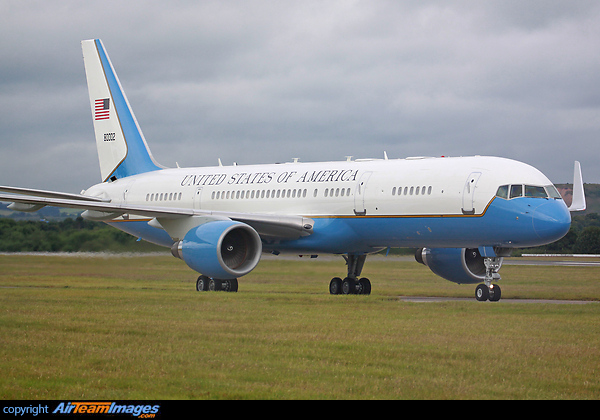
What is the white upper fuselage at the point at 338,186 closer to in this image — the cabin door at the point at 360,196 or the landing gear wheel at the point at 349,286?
the cabin door at the point at 360,196

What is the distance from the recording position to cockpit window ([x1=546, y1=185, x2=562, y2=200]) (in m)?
20.3

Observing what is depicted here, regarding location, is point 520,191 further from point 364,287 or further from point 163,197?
point 163,197

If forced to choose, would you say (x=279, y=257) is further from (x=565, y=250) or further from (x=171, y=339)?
(x=565, y=250)

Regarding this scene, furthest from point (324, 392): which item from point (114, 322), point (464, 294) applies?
point (464, 294)

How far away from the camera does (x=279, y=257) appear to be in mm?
26641

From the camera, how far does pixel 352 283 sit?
24.8 metres

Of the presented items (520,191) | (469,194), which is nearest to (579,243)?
(520,191)

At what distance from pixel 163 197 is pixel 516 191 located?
13.7 m

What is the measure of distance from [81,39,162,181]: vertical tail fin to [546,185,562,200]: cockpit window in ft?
52.7

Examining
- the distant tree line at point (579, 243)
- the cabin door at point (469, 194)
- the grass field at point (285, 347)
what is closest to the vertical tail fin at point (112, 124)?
the grass field at point (285, 347)

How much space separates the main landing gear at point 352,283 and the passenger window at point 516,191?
638 cm

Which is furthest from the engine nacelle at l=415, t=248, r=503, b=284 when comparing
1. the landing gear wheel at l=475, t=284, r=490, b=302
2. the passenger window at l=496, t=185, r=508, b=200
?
the passenger window at l=496, t=185, r=508, b=200

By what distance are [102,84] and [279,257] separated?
11.0 metres

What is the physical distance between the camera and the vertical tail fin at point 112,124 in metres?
31.2
